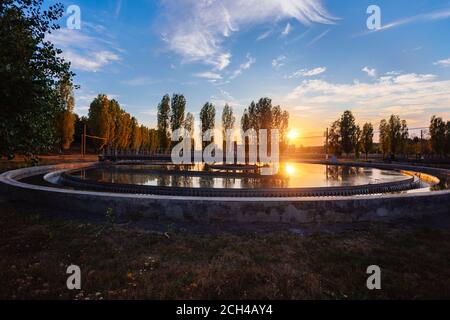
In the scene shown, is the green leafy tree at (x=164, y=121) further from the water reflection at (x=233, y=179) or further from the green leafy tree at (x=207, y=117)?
the water reflection at (x=233, y=179)

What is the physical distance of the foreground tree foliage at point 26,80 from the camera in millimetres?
5384

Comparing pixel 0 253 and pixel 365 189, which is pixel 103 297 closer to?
pixel 0 253

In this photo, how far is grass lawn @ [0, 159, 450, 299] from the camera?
14.0 feet

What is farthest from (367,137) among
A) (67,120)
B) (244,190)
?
(67,120)

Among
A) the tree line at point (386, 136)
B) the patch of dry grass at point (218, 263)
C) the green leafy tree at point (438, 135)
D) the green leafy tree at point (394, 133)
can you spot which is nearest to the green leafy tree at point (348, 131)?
the tree line at point (386, 136)

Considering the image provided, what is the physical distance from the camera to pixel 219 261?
5.34 meters

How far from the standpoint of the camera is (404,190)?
51.4ft

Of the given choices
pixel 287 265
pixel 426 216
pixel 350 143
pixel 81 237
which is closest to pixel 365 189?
pixel 426 216

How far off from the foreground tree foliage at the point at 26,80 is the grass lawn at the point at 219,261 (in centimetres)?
256

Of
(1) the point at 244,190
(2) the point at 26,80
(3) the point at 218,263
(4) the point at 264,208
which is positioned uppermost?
(2) the point at 26,80

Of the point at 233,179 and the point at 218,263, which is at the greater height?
the point at 233,179

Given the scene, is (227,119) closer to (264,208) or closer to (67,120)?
(67,120)

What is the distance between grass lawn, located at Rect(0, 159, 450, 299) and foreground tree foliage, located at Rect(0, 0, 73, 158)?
256cm

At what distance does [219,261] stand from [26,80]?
5569 millimetres
